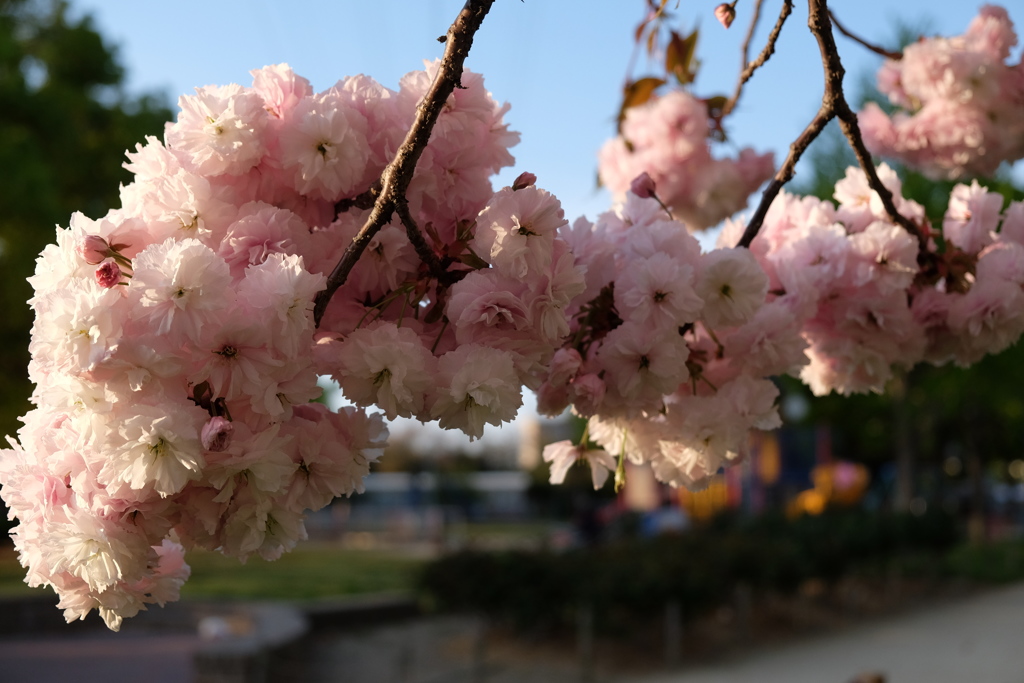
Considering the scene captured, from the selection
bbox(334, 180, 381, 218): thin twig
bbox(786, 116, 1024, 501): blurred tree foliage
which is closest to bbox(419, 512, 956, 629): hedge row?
bbox(786, 116, 1024, 501): blurred tree foliage

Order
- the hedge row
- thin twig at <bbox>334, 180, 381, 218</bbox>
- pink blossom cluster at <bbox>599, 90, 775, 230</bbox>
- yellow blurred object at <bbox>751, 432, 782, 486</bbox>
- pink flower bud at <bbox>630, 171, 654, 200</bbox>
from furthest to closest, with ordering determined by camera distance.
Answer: yellow blurred object at <bbox>751, 432, 782, 486</bbox>
the hedge row
pink blossom cluster at <bbox>599, 90, 775, 230</bbox>
pink flower bud at <bbox>630, 171, 654, 200</bbox>
thin twig at <bbox>334, 180, 381, 218</bbox>

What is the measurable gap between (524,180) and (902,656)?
8588mm

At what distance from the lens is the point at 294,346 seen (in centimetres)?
97

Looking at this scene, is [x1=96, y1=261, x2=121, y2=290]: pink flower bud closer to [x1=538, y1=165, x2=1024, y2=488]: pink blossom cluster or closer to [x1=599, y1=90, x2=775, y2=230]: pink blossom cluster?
[x1=538, y1=165, x2=1024, y2=488]: pink blossom cluster

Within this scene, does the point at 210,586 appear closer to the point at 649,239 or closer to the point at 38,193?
the point at 38,193

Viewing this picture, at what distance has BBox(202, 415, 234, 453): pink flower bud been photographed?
95 cm

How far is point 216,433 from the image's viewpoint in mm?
949

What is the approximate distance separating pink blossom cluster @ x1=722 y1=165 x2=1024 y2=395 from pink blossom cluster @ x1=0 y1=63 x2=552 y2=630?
66 cm

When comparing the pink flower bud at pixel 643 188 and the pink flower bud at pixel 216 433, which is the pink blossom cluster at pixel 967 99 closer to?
the pink flower bud at pixel 643 188

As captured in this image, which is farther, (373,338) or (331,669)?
(331,669)

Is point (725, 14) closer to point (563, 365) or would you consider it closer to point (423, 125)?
point (563, 365)

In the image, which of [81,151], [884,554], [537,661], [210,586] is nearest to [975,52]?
[537,661]

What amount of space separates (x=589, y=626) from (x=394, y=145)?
700cm

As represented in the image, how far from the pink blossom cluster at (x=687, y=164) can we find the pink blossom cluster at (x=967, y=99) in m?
0.41
